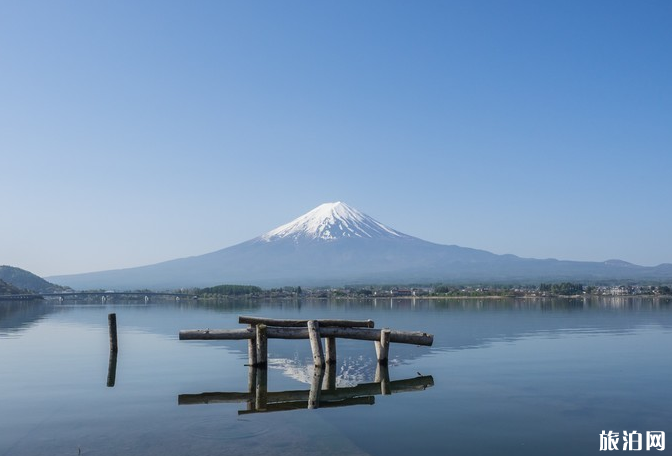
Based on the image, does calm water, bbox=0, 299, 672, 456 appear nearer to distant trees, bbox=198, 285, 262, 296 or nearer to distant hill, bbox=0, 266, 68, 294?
distant trees, bbox=198, 285, 262, 296

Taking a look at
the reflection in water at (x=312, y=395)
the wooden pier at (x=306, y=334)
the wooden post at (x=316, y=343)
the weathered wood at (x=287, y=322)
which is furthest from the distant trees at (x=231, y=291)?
the reflection in water at (x=312, y=395)

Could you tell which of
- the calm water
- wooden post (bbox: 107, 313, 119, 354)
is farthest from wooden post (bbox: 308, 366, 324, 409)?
wooden post (bbox: 107, 313, 119, 354)

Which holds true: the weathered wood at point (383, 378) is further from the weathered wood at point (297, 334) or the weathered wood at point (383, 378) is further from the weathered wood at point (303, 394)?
the weathered wood at point (297, 334)

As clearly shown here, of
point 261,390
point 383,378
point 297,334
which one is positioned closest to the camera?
point 261,390

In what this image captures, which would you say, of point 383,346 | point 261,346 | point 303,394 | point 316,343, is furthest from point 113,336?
point 303,394

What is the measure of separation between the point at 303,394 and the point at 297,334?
570 centimetres

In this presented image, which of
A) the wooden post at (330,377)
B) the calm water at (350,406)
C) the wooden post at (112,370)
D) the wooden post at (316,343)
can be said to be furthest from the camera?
the wooden post at (316,343)

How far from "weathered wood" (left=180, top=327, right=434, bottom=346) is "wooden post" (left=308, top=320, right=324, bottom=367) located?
70 centimetres

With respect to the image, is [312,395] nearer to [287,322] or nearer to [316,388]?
[316,388]

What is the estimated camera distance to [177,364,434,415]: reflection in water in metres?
16.0

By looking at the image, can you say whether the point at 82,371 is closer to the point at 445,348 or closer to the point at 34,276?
the point at 445,348

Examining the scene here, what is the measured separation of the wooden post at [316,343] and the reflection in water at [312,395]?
103cm

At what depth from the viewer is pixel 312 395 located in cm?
1717

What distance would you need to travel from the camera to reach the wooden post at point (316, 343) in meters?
21.9
